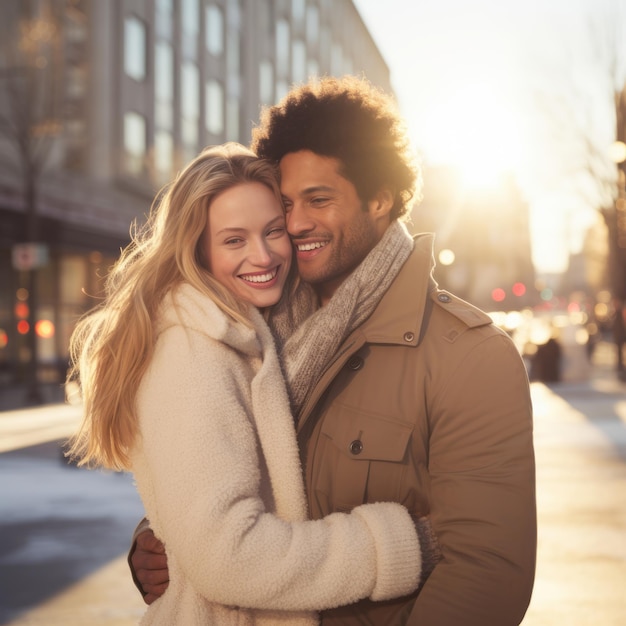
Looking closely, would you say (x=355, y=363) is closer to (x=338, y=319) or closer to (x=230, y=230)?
(x=338, y=319)

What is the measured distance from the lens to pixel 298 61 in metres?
47.9

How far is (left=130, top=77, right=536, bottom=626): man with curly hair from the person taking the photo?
7.57ft

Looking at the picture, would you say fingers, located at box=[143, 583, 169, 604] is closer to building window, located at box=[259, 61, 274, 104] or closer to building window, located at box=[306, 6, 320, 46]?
building window, located at box=[259, 61, 274, 104]

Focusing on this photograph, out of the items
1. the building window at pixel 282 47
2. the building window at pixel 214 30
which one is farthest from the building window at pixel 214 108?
the building window at pixel 282 47

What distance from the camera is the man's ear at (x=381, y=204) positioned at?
9.87 ft

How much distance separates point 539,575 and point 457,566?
4.18 m

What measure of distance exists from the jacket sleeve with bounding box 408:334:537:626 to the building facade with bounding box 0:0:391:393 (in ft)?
46.8

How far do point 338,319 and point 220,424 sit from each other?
0.52 meters

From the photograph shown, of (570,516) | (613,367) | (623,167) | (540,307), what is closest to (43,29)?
(623,167)

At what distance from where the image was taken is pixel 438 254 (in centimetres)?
2512

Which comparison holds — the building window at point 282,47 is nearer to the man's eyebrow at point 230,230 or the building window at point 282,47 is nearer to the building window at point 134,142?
the building window at point 134,142

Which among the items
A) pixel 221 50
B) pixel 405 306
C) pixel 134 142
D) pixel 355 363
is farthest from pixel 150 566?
pixel 221 50

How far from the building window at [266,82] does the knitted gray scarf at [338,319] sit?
1592 inches

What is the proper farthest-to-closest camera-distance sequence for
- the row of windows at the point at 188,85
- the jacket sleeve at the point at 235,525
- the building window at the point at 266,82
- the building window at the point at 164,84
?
the building window at the point at 266,82 → the building window at the point at 164,84 → the row of windows at the point at 188,85 → the jacket sleeve at the point at 235,525
